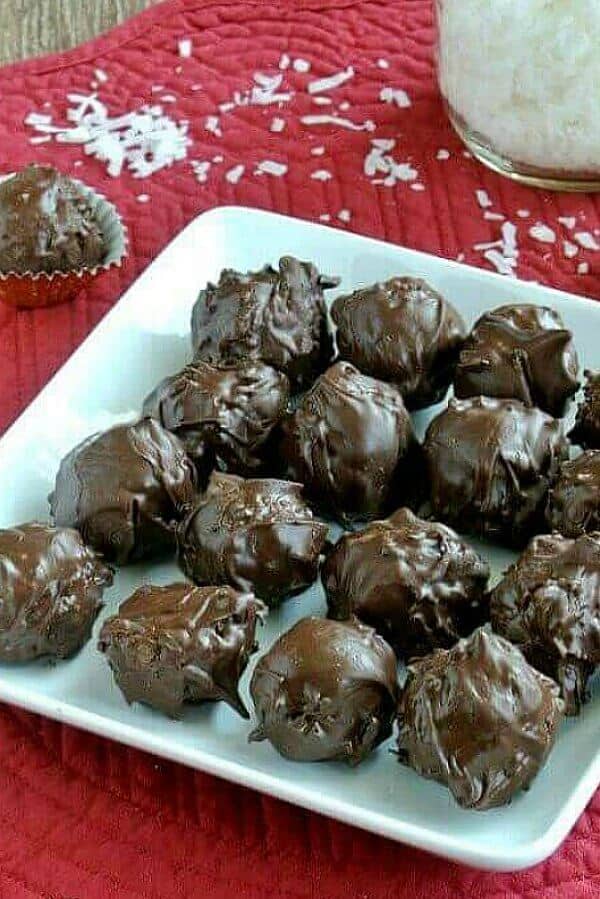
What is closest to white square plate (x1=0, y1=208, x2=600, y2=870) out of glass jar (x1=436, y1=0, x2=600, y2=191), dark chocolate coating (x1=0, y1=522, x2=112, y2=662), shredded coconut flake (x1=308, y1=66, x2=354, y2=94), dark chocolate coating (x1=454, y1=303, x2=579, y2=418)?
dark chocolate coating (x1=0, y1=522, x2=112, y2=662)

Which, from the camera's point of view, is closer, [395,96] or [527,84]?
[527,84]

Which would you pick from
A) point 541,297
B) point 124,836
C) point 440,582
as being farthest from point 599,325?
point 124,836

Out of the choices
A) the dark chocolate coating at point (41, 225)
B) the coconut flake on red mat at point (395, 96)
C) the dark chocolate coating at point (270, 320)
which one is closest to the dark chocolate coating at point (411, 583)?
the dark chocolate coating at point (270, 320)

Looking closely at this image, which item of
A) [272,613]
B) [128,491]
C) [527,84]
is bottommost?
[272,613]

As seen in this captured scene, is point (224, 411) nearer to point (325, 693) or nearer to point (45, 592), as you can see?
point (45, 592)

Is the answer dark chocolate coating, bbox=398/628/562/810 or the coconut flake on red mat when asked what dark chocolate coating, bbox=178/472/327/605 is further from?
the coconut flake on red mat

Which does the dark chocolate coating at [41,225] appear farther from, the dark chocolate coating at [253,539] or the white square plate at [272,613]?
the dark chocolate coating at [253,539]

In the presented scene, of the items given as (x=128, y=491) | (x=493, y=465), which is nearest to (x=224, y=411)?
(x=128, y=491)

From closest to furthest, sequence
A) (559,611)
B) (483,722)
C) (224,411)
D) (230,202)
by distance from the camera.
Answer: (483,722)
(559,611)
(224,411)
(230,202)
